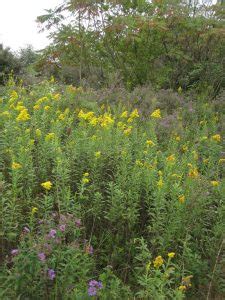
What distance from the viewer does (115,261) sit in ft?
12.4

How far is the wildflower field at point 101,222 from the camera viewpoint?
2.87 metres

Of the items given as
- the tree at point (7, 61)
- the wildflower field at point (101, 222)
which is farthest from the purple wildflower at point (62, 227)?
the tree at point (7, 61)

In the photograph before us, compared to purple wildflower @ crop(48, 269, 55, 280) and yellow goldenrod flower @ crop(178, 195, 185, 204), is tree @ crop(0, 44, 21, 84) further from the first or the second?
purple wildflower @ crop(48, 269, 55, 280)

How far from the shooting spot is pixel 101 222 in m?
3.91

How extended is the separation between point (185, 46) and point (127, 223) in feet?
25.5

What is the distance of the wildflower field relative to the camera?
2867 millimetres

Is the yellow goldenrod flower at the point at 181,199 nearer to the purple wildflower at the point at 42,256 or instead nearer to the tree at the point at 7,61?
the purple wildflower at the point at 42,256

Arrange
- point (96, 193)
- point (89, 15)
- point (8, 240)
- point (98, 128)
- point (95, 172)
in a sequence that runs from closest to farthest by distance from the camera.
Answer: point (8, 240), point (96, 193), point (95, 172), point (98, 128), point (89, 15)

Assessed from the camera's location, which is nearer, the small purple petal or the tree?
the small purple petal

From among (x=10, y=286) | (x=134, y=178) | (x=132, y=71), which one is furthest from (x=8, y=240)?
(x=132, y=71)

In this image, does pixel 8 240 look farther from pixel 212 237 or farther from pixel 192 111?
pixel 192 111

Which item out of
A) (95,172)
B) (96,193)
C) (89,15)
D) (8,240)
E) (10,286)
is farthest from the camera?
(89,15)

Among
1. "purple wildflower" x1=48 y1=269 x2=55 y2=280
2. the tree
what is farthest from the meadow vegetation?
the tree

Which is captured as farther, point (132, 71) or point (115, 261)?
point (132, 71)
